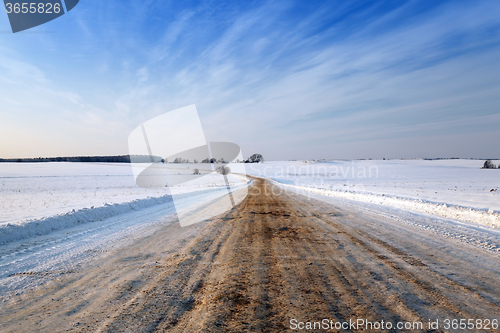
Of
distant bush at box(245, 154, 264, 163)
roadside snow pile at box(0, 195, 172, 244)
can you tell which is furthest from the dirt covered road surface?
distant bush at box(245, 154, 264, 163)

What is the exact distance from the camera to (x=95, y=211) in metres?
9.34

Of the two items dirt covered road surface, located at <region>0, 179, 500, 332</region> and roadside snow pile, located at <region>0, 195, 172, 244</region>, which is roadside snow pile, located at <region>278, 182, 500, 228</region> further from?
roadside snow pile, located at <region>0, 195, 172, 244</region>

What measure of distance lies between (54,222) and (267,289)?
7544 mm

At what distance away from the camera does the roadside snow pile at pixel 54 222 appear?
6102 mm

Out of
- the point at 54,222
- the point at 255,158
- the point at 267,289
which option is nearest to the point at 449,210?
the point at 267,289

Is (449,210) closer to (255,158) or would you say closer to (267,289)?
(267,289)

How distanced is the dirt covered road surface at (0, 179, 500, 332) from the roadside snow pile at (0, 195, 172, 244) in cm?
330

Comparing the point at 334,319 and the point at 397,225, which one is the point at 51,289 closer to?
the point at 334,319

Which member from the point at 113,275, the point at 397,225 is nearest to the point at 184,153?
the point at 113,275

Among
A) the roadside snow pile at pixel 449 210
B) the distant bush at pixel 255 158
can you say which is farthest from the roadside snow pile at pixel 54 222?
the distant bush at pixel 255 158

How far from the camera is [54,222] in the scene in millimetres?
7359

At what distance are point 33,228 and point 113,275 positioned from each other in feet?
15.9

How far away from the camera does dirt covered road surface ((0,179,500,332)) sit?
8.32 ft

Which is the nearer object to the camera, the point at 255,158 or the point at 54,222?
the point at 54,222
